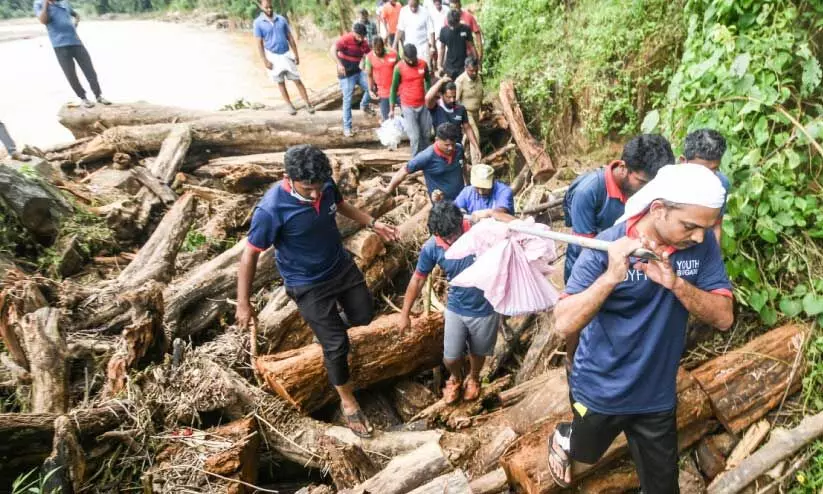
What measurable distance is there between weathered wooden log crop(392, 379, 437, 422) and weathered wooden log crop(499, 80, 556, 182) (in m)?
3.60

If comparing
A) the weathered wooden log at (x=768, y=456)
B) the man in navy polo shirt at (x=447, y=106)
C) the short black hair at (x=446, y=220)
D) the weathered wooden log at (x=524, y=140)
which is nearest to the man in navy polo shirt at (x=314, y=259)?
the short black hair at (x=446, y=220)

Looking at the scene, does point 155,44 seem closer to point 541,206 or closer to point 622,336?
point 541,206

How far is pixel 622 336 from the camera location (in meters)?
2.10

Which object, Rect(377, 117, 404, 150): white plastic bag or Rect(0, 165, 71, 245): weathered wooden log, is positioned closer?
Rect(0, 165, 71, 245): weathered wooden log

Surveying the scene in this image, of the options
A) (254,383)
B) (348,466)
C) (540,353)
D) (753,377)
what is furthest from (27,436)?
(753,377)

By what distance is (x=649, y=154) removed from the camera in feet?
9.34

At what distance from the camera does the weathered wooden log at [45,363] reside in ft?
10.7

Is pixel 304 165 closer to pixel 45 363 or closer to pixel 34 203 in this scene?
pixel 45 363

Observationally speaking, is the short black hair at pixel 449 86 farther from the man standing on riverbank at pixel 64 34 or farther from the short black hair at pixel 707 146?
the man standing on riverbank at pixel 64 34

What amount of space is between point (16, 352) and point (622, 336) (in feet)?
14.1

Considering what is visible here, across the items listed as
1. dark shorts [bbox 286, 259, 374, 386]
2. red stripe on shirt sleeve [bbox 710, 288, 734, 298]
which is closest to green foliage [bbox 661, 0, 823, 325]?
red stripe on shirt sleeve [bbox 710, 288, 734, 298]

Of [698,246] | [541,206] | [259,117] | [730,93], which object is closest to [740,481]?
[698,246]

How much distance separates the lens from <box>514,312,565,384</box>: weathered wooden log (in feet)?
13.0

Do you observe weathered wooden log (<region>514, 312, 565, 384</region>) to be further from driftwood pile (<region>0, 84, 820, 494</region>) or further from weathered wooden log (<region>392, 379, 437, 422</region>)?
weathered wooden log (<region>392, 379, 437, 422</region>)
